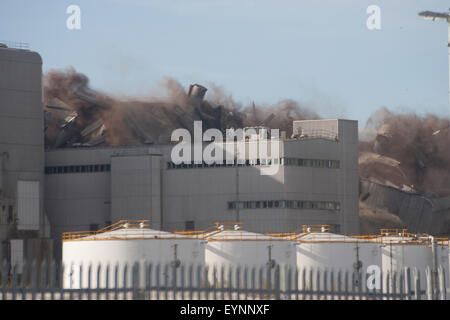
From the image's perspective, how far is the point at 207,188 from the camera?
94750 millimetres

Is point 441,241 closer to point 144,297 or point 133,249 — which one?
point 133,249

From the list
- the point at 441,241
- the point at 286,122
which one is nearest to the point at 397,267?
the point at 441,241

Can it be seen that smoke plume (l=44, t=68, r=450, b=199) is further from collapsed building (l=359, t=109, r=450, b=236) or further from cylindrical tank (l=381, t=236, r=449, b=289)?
cylindrical tank (l=381, t=236, r=449, b=289)

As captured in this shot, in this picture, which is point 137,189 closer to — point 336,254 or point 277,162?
point 277,162

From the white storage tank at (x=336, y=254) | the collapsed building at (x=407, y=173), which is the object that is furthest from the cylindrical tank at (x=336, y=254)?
the collapsed building at (x=407, y=173)

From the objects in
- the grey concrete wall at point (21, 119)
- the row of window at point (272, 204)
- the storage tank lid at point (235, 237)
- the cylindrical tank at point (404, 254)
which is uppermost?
the grey concrete wall at point (21, 119)

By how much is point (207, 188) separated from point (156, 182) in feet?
15.9

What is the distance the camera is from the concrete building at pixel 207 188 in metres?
93.4

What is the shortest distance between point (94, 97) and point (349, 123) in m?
41.5

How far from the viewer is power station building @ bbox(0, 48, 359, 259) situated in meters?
92.4

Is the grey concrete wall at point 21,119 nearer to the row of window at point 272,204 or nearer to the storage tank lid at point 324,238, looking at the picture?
the row of window at point 272,204

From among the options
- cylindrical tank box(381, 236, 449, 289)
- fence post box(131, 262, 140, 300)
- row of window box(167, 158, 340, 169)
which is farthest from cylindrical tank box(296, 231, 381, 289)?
fence post box(131, 262, 140, 300)

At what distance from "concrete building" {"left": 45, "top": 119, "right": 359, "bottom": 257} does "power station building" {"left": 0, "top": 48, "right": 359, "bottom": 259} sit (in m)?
0.09

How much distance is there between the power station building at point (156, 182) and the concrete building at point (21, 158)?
10 cm
